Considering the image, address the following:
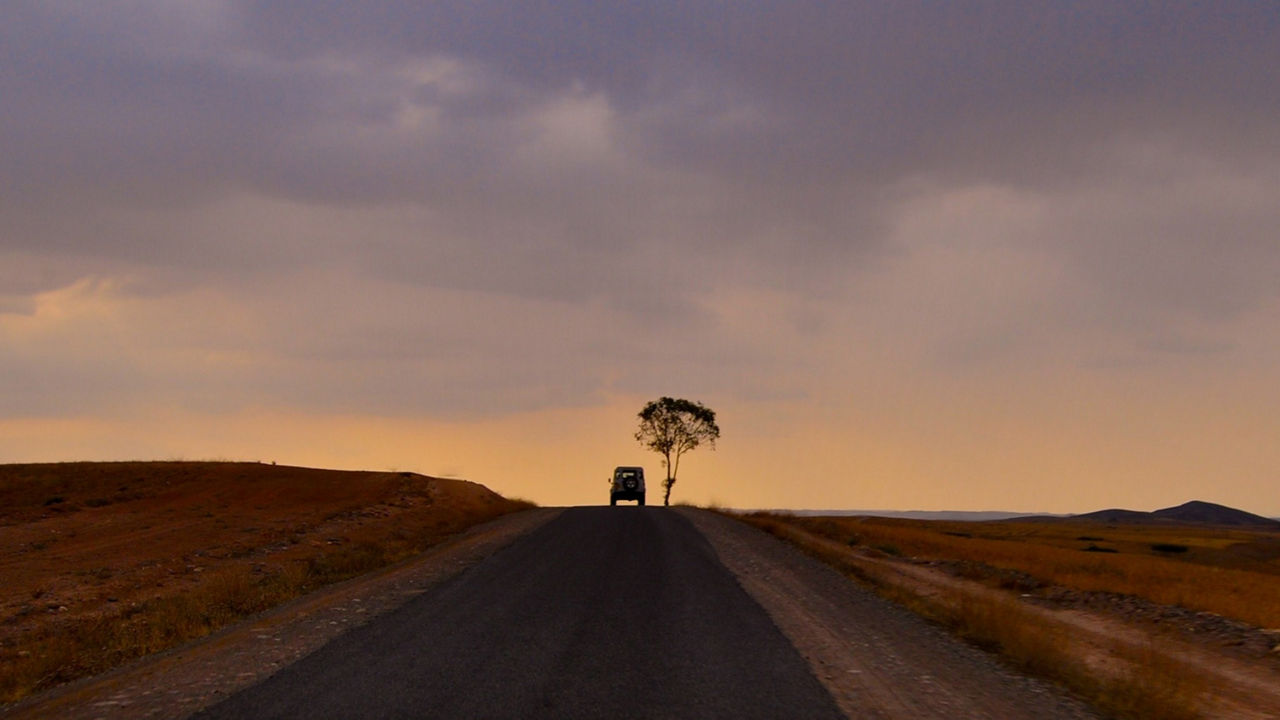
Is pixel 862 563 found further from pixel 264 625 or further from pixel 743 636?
pixel 264 625

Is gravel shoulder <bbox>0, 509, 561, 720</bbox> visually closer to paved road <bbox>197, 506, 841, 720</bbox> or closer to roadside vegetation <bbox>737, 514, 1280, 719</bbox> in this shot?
paved road <bbox>197, 506, 841, 720</bbox>

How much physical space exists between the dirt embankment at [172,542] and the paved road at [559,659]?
4548mm

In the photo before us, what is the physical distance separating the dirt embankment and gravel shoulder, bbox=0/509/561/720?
3.60ft

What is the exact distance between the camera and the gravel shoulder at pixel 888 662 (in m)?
9.06

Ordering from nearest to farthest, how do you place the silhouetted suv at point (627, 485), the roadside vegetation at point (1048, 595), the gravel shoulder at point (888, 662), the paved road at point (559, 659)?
the paved road at point (559, 659) → the gravel shoulder at point (888, 662) → the roadside vegetation at point (1048, 595) → the silhouetted suv at point (627, 485)

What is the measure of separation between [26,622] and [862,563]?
21.3 meters

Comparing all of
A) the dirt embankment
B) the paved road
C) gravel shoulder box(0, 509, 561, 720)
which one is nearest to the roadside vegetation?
the paved road

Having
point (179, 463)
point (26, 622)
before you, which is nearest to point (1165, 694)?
point (26, 622)

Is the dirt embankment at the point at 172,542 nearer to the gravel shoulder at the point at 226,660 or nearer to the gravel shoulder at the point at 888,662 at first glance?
the gravel shoulder at the point at 226,660

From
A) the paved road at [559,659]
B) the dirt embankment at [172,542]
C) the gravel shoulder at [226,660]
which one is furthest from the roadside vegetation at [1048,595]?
the dirt embankment at [172,542]

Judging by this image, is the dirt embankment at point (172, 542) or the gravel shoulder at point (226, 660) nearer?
the gravel shoulder at point (226, 660)

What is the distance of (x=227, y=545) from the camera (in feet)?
91.6

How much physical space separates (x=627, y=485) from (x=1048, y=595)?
3647 cm

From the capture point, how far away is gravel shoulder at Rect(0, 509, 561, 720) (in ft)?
29.9
